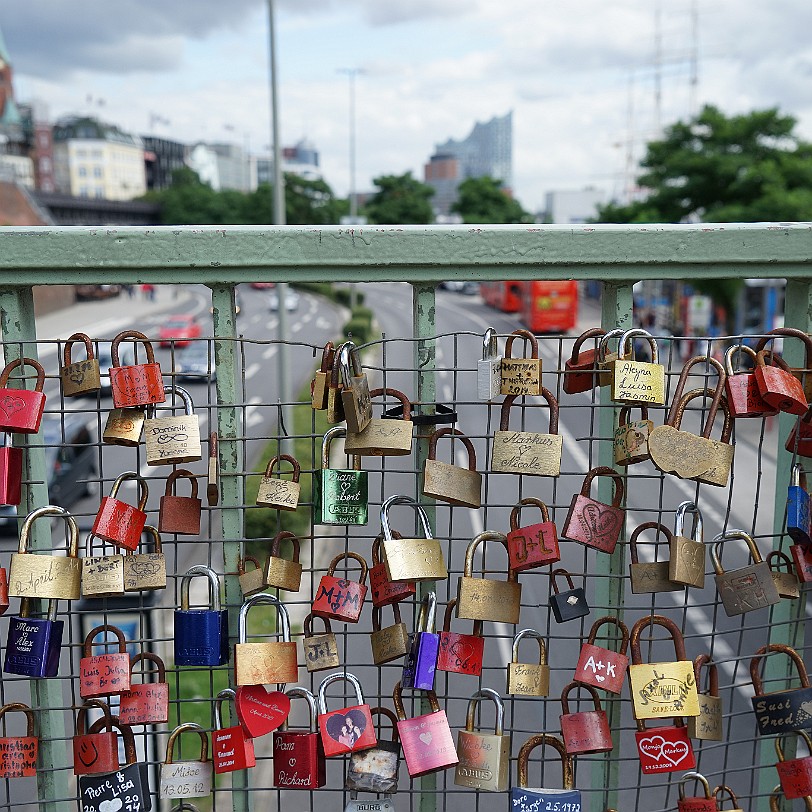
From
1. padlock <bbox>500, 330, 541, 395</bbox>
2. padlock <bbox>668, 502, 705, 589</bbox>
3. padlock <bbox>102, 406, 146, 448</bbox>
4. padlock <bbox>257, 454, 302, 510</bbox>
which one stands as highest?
padlock <bbox>500, 330, 541, 395</bbox>

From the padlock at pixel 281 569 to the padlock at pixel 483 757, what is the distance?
45cm

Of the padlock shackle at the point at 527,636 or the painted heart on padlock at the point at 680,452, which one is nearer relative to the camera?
the painted heart on padlock at the point at 680,452

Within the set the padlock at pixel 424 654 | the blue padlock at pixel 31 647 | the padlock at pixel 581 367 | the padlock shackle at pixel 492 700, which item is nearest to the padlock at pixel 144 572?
the blue padlock at pixel 31 647

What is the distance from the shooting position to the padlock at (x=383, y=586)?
1.81 metres

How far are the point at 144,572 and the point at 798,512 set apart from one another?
135cm

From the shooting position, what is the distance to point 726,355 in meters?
1.80

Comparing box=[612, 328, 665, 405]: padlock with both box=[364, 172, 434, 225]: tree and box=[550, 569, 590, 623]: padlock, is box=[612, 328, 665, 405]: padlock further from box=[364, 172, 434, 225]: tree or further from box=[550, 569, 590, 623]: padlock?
box=[364, 172, 434, 225]: tree

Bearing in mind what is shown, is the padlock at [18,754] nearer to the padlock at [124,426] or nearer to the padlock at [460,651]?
the padlock at [124,426]

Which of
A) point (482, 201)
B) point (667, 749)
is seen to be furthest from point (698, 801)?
point (482, 201)

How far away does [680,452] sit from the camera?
5.52 ft

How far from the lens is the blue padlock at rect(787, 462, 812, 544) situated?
1.83 meters

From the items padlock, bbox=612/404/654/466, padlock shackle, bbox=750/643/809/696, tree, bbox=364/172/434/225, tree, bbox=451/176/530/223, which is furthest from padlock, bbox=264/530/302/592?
tree, bbox=451/176/530/223

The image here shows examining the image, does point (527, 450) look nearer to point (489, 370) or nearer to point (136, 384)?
point (489, 370)

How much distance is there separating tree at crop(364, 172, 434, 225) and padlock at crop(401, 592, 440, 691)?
6829cm
